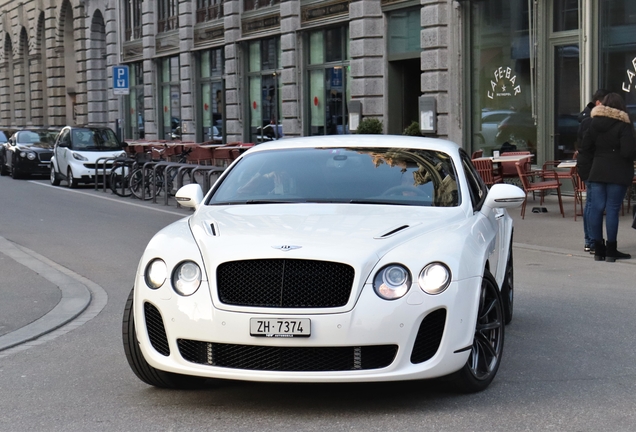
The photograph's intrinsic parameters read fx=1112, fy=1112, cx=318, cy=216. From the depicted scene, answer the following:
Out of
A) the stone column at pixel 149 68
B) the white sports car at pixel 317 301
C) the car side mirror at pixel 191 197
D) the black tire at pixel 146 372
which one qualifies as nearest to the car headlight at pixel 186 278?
the white sports car at pixel 317 301

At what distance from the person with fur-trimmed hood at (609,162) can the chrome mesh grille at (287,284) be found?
22.4 ft

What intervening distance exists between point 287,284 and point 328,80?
881 inches

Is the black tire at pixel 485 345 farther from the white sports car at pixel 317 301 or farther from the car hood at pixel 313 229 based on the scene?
the car hood at pixel 313 229

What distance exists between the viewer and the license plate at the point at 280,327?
5254 mm

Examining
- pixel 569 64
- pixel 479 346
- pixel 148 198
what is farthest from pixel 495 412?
pixel 148 198

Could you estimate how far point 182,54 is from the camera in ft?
116

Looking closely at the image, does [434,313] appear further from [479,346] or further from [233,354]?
[233,354]

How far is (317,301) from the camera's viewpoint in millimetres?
5293

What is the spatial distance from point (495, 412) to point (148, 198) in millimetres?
17737

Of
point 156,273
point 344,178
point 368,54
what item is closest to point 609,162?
point 344,178

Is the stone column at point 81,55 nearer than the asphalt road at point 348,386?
No

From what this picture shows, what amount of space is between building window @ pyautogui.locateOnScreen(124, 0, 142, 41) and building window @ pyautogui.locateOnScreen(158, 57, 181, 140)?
259cm

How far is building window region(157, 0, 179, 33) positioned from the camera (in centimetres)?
3638

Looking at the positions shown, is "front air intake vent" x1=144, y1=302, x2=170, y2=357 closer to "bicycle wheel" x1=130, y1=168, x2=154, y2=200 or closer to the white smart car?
"bicycle wheel" x1=130, y1=168, x2=154, y2=200
